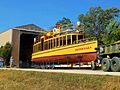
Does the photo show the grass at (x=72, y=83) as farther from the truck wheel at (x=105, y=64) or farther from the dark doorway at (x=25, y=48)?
the dark doorway at (x=25, y=48)

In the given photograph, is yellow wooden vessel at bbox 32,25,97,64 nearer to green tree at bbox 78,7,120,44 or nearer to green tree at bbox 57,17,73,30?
green tree at bbox 57,17,73,30

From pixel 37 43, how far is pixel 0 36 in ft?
85.9

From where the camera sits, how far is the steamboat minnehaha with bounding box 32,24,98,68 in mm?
25969

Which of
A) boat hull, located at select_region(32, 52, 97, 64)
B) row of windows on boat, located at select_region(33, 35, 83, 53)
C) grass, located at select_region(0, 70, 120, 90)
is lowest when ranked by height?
grass, located at select_region(0, 70, 120, 90)

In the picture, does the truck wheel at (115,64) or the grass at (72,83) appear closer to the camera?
the grass at (72,83)

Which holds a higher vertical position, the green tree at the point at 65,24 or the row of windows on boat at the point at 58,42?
the green tree at the point at 65,24

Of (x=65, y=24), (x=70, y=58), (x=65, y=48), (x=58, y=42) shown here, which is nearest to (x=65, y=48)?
(x=65, y=48)

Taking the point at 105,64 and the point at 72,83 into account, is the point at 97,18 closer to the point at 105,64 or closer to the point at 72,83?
the point at 105,64

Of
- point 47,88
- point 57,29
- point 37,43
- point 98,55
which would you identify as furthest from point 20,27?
point 47,88

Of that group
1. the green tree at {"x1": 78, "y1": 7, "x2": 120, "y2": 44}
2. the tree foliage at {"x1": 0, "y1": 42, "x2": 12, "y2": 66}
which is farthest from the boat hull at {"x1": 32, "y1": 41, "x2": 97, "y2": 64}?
the green tree at {"x1": 78, "y1": 7, "x2": 120, "y2": 44}

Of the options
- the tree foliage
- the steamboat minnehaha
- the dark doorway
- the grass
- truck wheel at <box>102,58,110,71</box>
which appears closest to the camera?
the grass

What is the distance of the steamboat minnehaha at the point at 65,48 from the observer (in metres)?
26.0

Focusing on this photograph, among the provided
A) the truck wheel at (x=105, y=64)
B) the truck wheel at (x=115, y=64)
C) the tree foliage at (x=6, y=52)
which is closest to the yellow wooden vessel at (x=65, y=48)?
the truck wheel at (x=105, y=64)

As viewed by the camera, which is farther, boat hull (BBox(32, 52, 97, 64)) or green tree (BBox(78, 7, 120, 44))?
green tree (BBox(78, 7, 120, 44))
